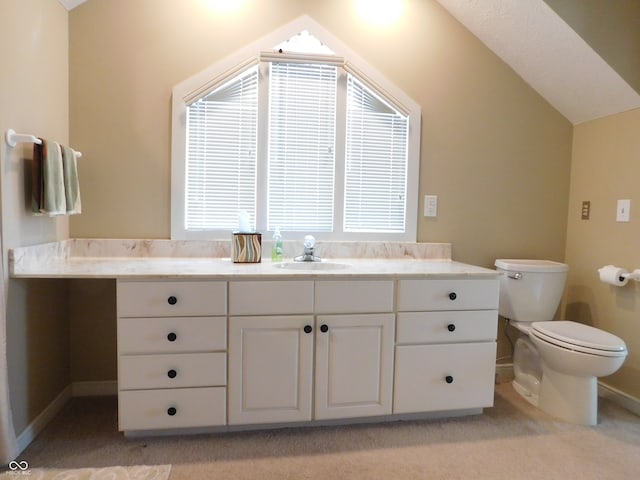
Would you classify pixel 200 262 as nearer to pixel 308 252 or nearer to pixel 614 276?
pixel 308 252

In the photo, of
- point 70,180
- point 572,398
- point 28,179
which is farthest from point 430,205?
point 28,179

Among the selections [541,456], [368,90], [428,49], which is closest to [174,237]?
[368,90]

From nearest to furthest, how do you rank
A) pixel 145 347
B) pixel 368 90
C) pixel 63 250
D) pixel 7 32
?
pixel 7 32, pixel 145 347, pixel 63 250, pixel 368 90

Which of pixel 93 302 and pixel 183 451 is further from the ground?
pixel 93 302

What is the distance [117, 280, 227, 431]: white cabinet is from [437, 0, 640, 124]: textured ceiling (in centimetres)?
202

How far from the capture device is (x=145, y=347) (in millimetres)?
1635

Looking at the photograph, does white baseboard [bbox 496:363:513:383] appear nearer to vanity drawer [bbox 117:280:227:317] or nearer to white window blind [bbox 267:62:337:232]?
white window blind [bbox 267:62:337:232]

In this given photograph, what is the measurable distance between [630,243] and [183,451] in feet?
8.23

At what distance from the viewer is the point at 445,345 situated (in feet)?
6.11

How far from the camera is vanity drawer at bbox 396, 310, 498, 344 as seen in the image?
1.82 meters

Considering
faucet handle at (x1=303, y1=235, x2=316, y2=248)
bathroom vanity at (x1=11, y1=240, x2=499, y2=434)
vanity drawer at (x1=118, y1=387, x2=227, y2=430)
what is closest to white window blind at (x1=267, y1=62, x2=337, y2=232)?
faucet handle at (x1=303, y1=235, x2=316, y2=248)

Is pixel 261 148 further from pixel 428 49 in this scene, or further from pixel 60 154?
pixel 428 49

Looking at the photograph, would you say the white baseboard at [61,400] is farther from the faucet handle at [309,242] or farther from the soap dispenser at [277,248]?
the faucet handle at [309,242]

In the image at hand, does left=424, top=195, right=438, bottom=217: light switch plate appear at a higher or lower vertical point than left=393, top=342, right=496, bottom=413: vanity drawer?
higher
